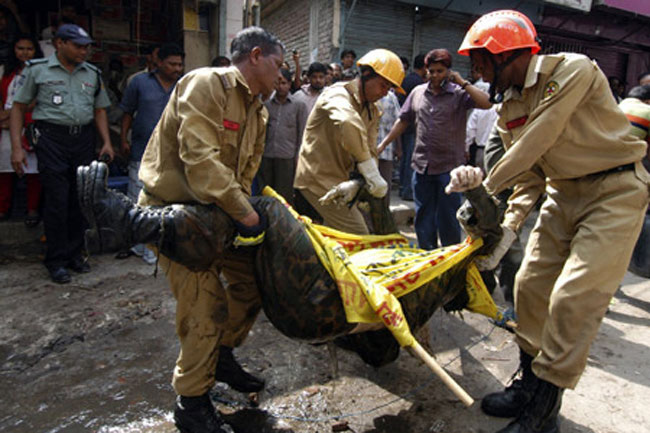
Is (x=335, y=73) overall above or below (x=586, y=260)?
above

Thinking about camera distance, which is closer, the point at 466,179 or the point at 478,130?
the point at 466,179

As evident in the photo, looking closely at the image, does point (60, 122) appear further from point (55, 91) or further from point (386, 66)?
point (386, 66)

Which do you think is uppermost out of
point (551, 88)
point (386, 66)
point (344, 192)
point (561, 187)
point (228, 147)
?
point (386, 66)

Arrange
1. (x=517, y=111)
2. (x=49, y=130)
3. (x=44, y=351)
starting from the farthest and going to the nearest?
(x=49, y=130)
(x=44, y=351)
(x=517, y=111)

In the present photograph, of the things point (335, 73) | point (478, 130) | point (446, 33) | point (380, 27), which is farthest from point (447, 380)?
point (446, 33)

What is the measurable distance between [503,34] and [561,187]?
87cm

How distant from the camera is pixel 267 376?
9.28ft

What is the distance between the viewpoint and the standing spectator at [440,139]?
4305 mm

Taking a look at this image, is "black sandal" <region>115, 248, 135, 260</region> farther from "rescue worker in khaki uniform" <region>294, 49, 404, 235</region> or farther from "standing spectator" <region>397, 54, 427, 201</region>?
"standing spectator" <region>397, 54, 427, 201</region>

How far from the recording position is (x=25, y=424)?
2.30 metres

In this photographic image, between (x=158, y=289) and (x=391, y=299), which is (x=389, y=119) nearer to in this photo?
(x=158, y=289)

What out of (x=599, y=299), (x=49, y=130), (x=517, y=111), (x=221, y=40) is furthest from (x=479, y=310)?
(x=221, y=40)

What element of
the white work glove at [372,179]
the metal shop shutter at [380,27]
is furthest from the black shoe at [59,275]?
the metal shop shutter at [380,27]

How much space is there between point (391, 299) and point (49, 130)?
3.68 meters
